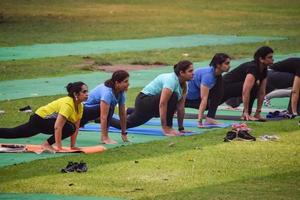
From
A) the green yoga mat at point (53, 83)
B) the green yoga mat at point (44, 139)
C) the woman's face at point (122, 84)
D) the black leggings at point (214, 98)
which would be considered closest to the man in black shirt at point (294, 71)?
the black leggings at point (214, 98)

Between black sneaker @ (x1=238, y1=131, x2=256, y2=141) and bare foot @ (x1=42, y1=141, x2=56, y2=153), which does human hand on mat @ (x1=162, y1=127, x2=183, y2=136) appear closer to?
black sneaker @ (x1=238, y1=131, x2=256, y2=141)

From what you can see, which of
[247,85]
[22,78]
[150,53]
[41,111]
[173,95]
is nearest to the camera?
[41,111]

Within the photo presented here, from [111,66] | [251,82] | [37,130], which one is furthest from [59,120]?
[111,66]

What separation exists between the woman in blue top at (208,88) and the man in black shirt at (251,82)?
1.58 feet

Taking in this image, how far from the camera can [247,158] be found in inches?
501

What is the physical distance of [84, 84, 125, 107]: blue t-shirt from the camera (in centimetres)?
1404

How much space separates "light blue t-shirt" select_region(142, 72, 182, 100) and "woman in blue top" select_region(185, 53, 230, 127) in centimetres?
75

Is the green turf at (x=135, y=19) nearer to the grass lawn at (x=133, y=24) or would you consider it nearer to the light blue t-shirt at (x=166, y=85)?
the grass lawn at (x=133, y=24)

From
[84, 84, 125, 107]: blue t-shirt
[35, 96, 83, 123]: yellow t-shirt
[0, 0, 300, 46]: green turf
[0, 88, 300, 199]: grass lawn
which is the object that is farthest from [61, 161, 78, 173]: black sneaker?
[0, 0, 300, 46]: green turf

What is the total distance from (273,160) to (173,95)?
8.35 ft

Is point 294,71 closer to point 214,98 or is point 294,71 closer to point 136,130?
point 214,98

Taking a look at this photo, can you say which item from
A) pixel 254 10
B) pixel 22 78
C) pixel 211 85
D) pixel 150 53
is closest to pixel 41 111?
pixel 211 85

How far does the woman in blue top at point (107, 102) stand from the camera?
45.8 ft

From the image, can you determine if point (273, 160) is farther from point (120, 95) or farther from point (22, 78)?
point (22, 78)
